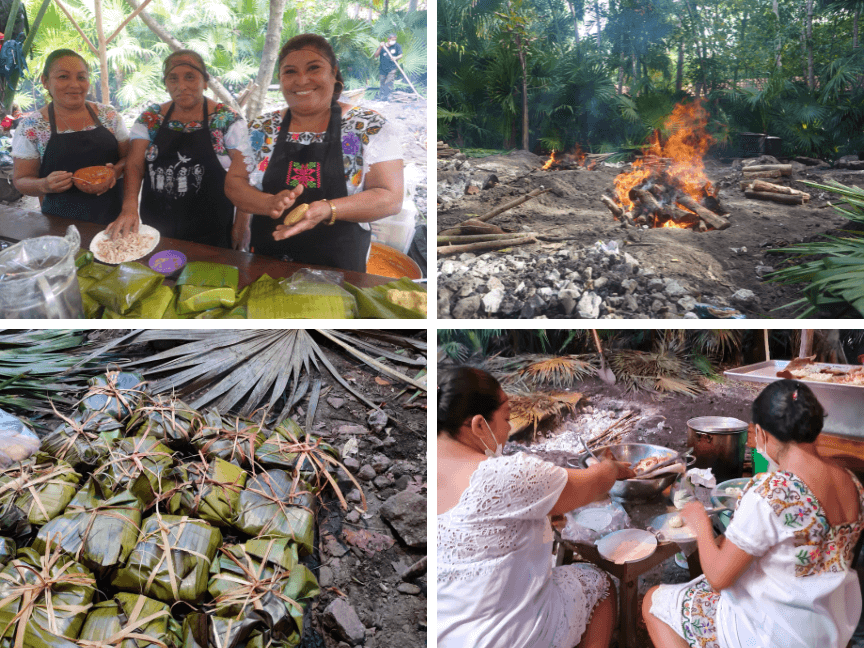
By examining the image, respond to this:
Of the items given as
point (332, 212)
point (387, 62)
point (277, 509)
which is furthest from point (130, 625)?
point (387, 62)

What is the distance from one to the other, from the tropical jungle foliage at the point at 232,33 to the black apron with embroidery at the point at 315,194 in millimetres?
177

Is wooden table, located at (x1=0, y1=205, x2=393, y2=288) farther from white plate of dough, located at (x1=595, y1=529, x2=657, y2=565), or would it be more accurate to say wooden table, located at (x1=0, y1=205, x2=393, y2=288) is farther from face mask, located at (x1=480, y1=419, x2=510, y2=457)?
white plate of dough, located at (x1=595, y1=529, x2=657, y2=565)

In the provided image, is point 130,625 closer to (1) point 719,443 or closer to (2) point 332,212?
→ (2) point 332,212

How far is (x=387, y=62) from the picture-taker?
65.2 inches

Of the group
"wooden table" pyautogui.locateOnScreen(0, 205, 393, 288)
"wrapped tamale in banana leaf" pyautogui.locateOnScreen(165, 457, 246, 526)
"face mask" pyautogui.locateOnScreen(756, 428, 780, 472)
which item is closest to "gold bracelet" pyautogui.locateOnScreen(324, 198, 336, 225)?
"wooden table" pyautogui.locateOnScreen(0, 205, 393, 288)

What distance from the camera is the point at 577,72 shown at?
1.67 metres

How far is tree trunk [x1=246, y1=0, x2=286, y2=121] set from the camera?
1.64 meters

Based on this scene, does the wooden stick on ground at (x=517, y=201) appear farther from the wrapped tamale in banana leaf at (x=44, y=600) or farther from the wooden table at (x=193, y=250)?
the wrapped tamale in banana leaf at (x=44, y=600)

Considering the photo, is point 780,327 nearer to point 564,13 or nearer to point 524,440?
point 524,440

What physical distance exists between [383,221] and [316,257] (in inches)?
8.6

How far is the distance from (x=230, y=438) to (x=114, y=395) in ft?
1.15

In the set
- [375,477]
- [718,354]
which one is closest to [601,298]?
[718,354]

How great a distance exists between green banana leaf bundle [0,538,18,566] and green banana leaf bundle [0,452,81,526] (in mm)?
57

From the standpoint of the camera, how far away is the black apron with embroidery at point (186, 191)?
1.71m
